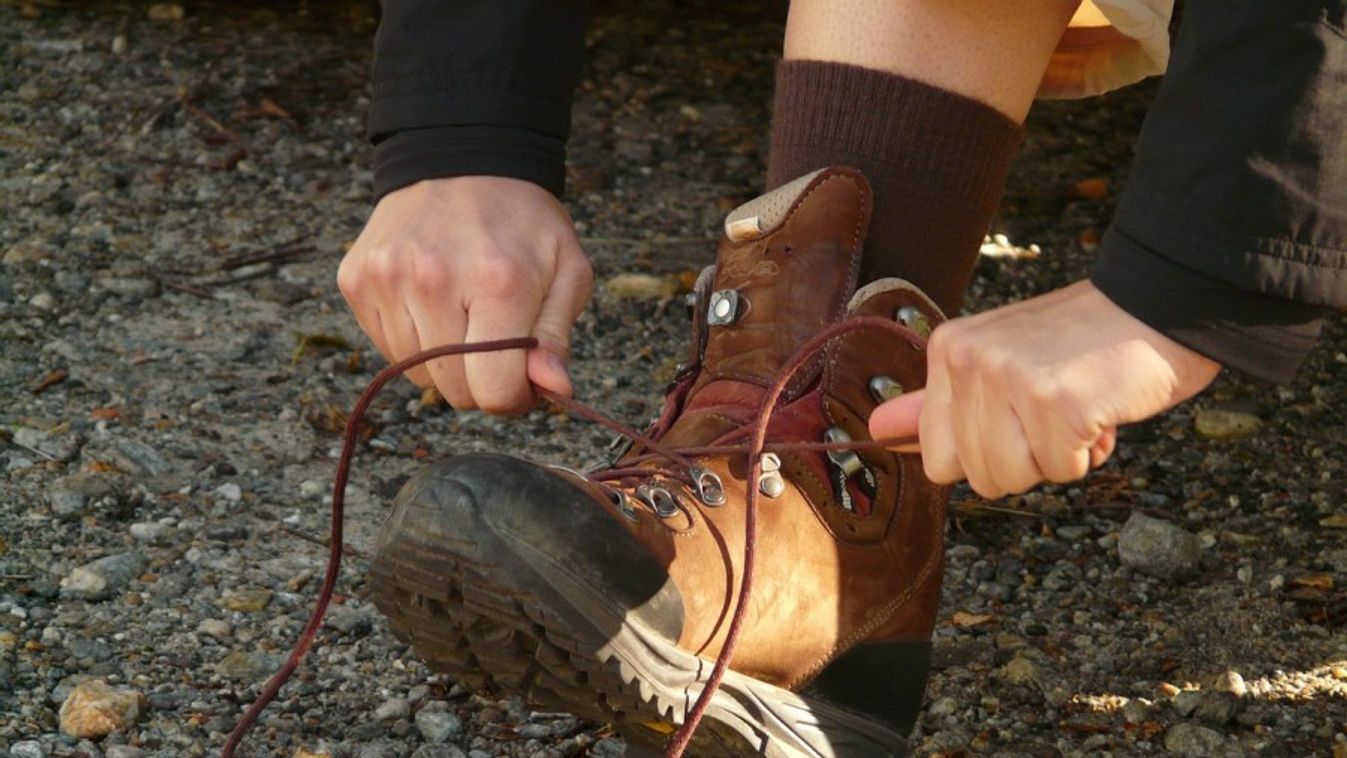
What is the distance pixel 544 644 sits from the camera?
1096mm

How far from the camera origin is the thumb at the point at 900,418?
3.66 feet

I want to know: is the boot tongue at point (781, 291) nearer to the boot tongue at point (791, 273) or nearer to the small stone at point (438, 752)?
the boot tongue at point (791, 273)

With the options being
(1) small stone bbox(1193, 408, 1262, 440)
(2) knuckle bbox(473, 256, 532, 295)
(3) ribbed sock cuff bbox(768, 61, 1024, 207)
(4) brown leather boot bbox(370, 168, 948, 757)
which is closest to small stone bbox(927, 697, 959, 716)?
(4) brown leather boot bbox(370, 168, 948, 757)

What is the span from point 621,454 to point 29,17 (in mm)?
2094

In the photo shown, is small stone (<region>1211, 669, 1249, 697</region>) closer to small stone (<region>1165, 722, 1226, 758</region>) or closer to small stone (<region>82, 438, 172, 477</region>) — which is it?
small stone (<region>1165, 722, 1226, 758</region>)

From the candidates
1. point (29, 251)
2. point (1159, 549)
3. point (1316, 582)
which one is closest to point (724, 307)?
point (1159, 549)

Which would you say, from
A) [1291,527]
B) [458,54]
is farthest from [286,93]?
[1291,527]

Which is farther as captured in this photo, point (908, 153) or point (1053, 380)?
point (908, 153)

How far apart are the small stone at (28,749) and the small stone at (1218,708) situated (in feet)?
3.13

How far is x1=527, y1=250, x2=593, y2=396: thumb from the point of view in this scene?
123cm

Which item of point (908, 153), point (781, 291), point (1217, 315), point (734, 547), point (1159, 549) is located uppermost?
point (1217, 315)

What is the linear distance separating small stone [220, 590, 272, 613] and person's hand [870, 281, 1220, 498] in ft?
2.68

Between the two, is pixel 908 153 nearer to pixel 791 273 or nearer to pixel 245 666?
pixel 791 273

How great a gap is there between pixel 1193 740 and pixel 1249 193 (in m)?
0.64
